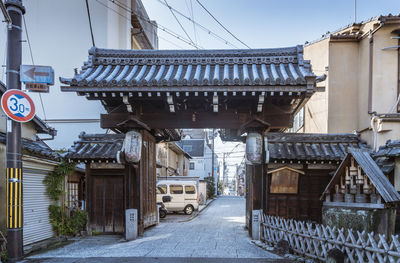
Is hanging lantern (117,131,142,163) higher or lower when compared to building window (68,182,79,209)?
higher

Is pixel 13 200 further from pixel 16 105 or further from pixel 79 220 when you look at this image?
pixel 79 220

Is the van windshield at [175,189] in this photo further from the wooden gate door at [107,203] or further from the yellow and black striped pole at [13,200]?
the yellow and black striped pole at [13,200]

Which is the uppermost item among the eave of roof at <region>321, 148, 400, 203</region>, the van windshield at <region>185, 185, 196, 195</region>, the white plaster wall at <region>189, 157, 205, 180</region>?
the eave of roof at <region>321, 148, 400, 203</region>

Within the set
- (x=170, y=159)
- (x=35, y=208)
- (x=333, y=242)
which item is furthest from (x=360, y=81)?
(x=170, y=159)

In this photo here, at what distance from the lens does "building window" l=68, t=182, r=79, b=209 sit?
13422mm

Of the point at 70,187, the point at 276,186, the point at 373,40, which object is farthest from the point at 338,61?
the point at 70,187

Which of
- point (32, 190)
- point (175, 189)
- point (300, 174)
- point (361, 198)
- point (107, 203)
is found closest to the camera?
point (361, 198)

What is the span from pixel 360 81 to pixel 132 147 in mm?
11931

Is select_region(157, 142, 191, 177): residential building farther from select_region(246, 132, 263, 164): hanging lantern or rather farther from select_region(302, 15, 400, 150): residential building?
select_region(246, 132, 263, 164): hanging lantern

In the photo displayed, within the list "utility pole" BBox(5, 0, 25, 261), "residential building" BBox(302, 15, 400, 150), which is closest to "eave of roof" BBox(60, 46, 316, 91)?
"utility pole" BBox(5, 0, 25, 261)

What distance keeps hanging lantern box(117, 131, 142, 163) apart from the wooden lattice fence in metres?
5.29

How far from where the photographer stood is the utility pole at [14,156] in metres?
8.32

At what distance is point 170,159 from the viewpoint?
37062 mm

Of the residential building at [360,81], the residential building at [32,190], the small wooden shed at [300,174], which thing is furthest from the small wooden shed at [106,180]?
the residential building at [360,81]
